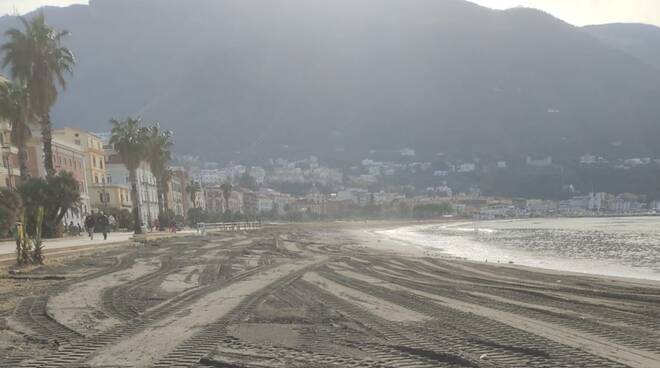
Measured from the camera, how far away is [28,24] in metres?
31.6

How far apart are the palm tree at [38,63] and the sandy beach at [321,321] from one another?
A: 2180 cm

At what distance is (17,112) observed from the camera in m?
32.9

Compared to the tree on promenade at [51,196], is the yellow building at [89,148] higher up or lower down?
higher up

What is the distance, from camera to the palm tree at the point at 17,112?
32656 mm

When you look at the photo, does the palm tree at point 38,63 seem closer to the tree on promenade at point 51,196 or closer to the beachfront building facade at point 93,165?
the tree on promenade at point 51,196

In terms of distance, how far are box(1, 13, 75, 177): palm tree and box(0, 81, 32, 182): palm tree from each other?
1.77 meters

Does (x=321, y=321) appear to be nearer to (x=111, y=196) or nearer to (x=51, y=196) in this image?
(x=51, y=196)

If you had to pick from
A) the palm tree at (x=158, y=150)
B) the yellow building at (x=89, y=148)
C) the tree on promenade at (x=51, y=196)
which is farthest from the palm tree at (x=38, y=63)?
the yellow building at (x=89, y=148)

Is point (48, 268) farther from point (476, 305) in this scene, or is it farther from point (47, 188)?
point (47, 188)

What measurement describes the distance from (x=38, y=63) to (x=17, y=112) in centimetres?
377

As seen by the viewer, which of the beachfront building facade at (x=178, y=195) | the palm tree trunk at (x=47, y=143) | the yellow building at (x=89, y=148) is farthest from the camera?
the beachfront building facade at (x=178, y=195)

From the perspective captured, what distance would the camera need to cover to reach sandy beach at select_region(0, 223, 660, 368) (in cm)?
548

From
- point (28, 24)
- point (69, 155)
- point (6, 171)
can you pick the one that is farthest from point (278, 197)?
point (28, 24)

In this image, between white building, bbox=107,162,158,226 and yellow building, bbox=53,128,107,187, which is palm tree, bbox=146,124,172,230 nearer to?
yellow building, bbox=53,128,107,187
